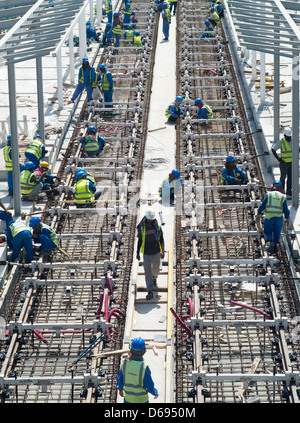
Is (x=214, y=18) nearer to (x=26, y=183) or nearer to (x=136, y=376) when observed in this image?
(x=26, y=183)

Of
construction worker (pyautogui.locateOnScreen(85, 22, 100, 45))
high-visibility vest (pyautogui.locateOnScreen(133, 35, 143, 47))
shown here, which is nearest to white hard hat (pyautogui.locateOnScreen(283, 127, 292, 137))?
high-visibility vest (pyautogui.locateOnScreen(133, 35, 143, 47))

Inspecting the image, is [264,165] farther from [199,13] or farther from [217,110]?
[199,13]

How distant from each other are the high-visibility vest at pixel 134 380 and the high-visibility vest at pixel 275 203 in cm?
644

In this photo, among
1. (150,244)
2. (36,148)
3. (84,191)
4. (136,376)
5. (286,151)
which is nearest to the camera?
(136,376)

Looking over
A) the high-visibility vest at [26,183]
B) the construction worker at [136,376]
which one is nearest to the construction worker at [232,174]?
the high-visibility vest at [26,183]

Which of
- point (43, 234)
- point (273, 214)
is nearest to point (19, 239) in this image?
point (43, 234)

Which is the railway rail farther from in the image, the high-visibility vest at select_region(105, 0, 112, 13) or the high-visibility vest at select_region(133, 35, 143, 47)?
the high-visibility vest at select_region(105, 0, 112, 13)

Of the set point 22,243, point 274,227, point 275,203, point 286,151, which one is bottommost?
point 22,243

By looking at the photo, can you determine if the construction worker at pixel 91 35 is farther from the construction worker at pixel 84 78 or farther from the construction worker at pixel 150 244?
the construction worker at pixel 150 244

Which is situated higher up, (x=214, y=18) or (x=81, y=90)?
(x=214, y=18)

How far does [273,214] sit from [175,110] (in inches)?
361

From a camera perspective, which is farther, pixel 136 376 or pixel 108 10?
pixel 108 10

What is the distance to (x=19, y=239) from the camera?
18594mm

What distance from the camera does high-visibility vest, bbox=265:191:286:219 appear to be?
18922 millimetres
